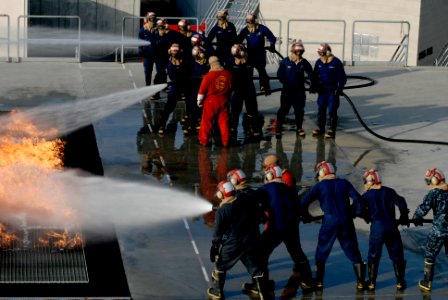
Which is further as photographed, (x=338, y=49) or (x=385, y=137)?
(x=338, y=49)

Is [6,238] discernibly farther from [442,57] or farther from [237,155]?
[442,57]

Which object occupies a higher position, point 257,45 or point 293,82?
point 257,45

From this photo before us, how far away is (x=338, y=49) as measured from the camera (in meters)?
37.8

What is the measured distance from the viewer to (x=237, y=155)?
2105cm

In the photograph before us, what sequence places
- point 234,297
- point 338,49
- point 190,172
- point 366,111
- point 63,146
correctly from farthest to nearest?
point 338,49
point 366,111
point 63,146
point 190,172
point 234,297

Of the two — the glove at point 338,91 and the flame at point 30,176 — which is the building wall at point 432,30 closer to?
the glove at point 338,91

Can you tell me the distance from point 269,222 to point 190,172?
18.2 feet

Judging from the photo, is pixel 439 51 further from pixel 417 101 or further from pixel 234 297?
pixel 234 297

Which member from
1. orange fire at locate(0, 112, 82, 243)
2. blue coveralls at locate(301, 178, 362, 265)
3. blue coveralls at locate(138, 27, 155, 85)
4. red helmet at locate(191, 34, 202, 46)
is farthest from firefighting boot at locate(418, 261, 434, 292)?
blue coveralls at locate(138, 27, 155, 85)

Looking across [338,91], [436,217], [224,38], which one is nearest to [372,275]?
[436,217]

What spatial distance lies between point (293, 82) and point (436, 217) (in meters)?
7.58

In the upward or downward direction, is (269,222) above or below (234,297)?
above

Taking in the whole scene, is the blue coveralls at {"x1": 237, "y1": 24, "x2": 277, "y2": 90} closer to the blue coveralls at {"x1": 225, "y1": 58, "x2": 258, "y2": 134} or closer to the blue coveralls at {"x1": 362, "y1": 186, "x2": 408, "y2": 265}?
the blue coveralls at {"x1": 225, "y1": 58, "x2": 258, "y2": 134}

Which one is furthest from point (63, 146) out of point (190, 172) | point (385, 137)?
point (385, 137)
